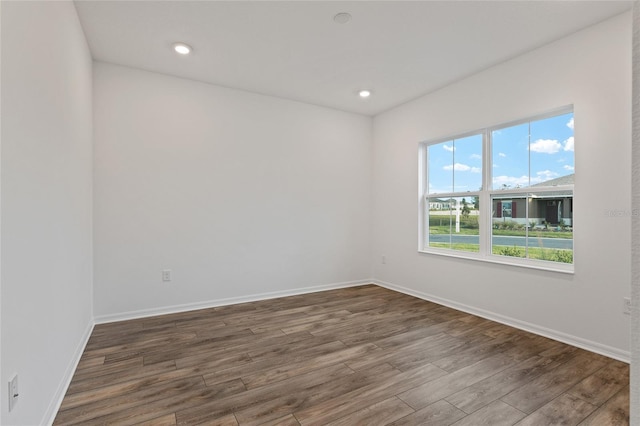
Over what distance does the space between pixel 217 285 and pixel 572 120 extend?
398 cm

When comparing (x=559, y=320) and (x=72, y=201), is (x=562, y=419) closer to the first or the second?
(x=559, y=320)

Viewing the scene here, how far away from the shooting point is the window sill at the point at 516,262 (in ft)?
9.57

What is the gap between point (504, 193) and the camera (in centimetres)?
344

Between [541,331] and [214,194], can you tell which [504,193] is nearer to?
[541,331]

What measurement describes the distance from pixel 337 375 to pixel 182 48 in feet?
10.2

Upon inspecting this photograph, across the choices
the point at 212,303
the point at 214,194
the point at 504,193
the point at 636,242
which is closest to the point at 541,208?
the point at 504,193

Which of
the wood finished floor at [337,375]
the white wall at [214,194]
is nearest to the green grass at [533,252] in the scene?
the wood finished floor at [337,375]

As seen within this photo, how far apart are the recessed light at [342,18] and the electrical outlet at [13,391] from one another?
9.62 feet

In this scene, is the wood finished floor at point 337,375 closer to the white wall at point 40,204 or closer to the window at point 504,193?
the white wall at point 40,204

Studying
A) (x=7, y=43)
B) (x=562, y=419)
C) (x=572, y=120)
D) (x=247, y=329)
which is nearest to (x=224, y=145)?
(x=247, y=329)

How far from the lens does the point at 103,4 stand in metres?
2.44

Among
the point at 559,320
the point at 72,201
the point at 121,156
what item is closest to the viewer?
the point at 72,201

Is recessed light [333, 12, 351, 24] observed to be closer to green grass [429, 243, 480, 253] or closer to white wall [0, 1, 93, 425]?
white wall [0, 1, 93, 425]

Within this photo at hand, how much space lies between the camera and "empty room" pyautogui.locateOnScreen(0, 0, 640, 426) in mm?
1846
